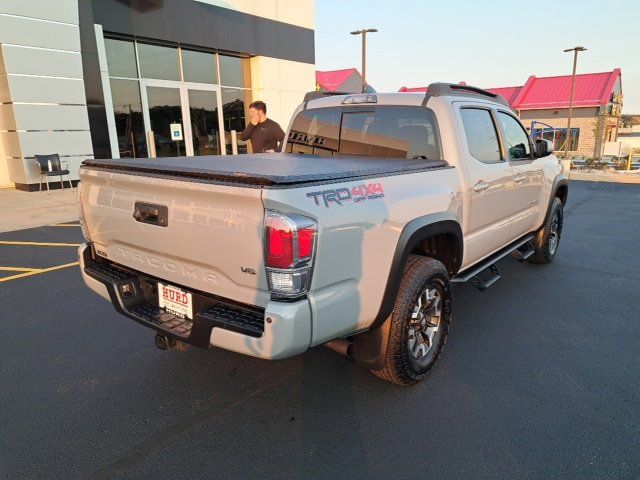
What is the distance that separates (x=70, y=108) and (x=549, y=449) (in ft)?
40.9

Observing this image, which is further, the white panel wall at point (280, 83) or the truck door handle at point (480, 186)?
the white panel wall at point (280, 83)

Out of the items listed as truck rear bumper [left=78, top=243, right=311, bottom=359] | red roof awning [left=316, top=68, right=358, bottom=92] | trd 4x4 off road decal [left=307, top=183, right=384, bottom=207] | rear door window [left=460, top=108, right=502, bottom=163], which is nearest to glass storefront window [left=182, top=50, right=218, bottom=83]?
rear door window [left=460, top=108, right=502, bottom=163]

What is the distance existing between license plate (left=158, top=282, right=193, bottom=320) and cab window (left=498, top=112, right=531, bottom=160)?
10.5ft

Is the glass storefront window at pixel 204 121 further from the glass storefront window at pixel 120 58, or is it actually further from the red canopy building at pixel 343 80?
the red canopy building at pixel 343 80

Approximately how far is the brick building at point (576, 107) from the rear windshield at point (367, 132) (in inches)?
1209

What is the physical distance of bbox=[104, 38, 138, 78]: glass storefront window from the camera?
39.5ft

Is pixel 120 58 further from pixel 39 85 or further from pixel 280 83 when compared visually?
pixel 280 83

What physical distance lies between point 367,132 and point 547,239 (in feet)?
9.95

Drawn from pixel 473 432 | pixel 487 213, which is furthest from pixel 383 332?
pixel 487 213

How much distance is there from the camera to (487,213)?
12.3 ft

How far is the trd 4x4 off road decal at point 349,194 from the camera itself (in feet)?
7.09

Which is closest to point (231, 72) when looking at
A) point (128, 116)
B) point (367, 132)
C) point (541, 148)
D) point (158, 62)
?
point (158, 62)

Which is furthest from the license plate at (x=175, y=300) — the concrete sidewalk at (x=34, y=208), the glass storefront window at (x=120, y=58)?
the glass storefront window at (x=120, y=58)

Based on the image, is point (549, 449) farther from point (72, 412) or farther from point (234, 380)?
point (72, 412)
